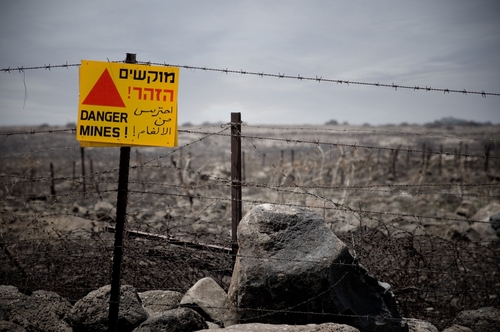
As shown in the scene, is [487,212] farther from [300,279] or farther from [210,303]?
[210,303]

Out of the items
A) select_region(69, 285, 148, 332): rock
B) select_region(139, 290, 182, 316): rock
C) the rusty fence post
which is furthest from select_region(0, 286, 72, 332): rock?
the rusty fence post

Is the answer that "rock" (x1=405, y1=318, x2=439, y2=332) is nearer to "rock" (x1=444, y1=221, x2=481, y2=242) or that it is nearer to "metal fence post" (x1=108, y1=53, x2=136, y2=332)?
"metal fence post" (x1=108, y1=53, x2=136, y2=332)

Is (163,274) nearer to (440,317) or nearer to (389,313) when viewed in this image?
(389,313)

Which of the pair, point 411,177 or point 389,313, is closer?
point 389,313

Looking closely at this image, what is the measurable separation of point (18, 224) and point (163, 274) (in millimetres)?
6763

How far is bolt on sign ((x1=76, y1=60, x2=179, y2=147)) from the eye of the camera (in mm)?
3393

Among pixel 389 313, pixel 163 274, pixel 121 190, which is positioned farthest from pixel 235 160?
pixel 389 313

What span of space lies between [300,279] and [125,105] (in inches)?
88.9

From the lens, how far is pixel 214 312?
418 centimetres

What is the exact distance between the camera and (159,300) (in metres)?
4.49

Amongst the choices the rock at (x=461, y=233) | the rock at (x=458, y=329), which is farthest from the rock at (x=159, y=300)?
the rock at (x=461, y=233)

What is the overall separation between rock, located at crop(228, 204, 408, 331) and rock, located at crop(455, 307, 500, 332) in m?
1.06

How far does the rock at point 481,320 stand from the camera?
4.50 metres

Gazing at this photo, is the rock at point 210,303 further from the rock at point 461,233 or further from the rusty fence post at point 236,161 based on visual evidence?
the rock at point 461,233
